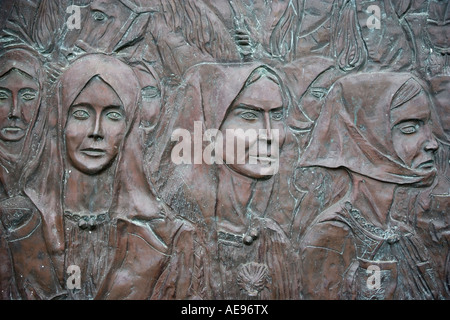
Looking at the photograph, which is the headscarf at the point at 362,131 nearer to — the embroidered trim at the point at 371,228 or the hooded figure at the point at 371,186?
the hooded figure at the point at 371,186

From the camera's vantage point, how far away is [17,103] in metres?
3.87

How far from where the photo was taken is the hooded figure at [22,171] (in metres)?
3.86

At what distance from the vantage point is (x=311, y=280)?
3.91 metres

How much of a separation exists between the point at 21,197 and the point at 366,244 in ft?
7.90

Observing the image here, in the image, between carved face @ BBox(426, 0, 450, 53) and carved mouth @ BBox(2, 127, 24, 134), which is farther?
carved face @ BBox(426, 0, 450, 53)

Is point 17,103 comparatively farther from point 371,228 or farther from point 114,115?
point 371,228

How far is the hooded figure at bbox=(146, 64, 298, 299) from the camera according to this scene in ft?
12.7

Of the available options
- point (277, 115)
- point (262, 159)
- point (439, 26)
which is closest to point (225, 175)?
point (262, 159)

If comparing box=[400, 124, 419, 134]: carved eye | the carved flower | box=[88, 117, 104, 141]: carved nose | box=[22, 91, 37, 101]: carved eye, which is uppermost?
box=[22, 91, 37, 101]: carved eye

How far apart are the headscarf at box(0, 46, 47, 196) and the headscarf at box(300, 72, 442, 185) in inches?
73.7

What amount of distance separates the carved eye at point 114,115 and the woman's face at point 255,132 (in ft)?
2.32

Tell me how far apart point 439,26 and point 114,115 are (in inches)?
93.7

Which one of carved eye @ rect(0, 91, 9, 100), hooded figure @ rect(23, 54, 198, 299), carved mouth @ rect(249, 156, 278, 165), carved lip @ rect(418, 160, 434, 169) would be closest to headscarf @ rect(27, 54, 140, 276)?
hooded figure @ rect(23, 54, 198, 299)

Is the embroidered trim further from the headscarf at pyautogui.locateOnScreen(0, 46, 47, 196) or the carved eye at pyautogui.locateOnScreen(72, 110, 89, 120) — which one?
the headscarf at pyautogui.locateOnScreen(0, 46, 47, 196)
